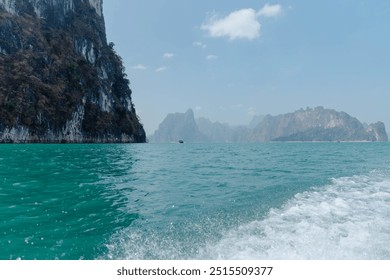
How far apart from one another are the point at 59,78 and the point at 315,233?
373 feet

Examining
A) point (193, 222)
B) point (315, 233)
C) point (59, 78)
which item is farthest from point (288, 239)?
point (59, 78)

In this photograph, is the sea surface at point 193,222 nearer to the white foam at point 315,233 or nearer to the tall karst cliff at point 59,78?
the white foam at point 315,233

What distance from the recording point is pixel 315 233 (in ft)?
23.6

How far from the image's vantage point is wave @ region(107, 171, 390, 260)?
6000mm

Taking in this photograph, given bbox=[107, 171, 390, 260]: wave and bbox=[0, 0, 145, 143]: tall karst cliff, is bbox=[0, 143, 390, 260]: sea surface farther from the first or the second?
bbox=[0, 0, 145, 143]: tall karst cliff

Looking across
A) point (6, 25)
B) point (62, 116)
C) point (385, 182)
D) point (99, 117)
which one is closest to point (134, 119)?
point (99, 117)

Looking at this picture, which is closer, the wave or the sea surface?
the wave

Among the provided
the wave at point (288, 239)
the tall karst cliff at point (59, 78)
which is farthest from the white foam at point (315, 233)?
the tall karst cliff at point (59, 78)

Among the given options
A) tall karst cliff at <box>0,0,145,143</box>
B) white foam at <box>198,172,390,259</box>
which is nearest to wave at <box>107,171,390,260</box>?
white foam at <box>198,172,390,259</box>

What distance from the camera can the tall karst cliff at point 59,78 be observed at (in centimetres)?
8344

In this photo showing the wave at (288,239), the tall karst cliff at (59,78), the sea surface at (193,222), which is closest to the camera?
the wave at (288,239)

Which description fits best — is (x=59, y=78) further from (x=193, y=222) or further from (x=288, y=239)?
(x=288, y=239)
